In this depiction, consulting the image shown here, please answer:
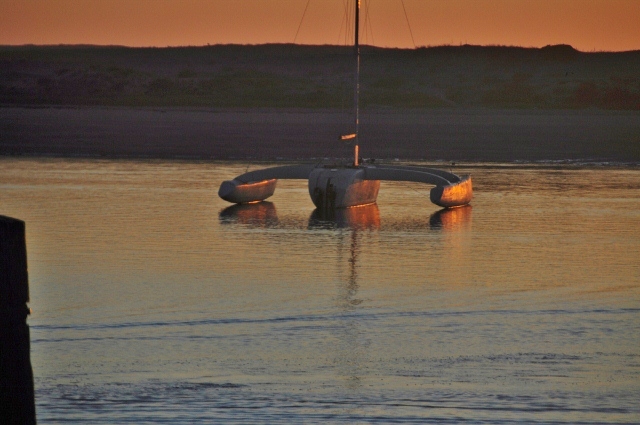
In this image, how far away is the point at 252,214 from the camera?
19.1 m

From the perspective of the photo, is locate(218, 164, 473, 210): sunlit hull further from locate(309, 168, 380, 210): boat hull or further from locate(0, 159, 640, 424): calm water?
A: locate(0, 159, 640, 424): calm water

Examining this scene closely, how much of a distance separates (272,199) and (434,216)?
412 centimetres

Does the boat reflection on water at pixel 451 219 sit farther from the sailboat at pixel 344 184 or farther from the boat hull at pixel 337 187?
the boat hull at pixel 337 187

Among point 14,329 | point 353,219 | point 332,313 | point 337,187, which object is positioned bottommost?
point 332,313

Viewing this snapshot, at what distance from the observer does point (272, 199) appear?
21.9 metres

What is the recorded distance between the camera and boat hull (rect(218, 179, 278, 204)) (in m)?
20.4

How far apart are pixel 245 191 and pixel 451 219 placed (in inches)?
172

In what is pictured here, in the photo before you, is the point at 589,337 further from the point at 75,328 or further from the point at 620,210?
the point at 620,210

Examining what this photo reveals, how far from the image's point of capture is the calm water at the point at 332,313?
7.39 meters

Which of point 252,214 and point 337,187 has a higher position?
point 337,187

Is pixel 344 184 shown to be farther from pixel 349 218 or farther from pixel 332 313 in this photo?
pixel 332 313

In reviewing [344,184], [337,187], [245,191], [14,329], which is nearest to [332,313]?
[14,329]

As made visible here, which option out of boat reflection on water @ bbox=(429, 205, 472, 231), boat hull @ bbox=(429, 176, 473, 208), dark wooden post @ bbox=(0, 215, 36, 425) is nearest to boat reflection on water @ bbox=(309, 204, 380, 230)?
boat reflection on water @ bbox=(429, 205, 472, 231)

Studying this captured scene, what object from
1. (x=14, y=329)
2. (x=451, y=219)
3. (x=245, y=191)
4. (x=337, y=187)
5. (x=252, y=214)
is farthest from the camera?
(x=245, y=191)
